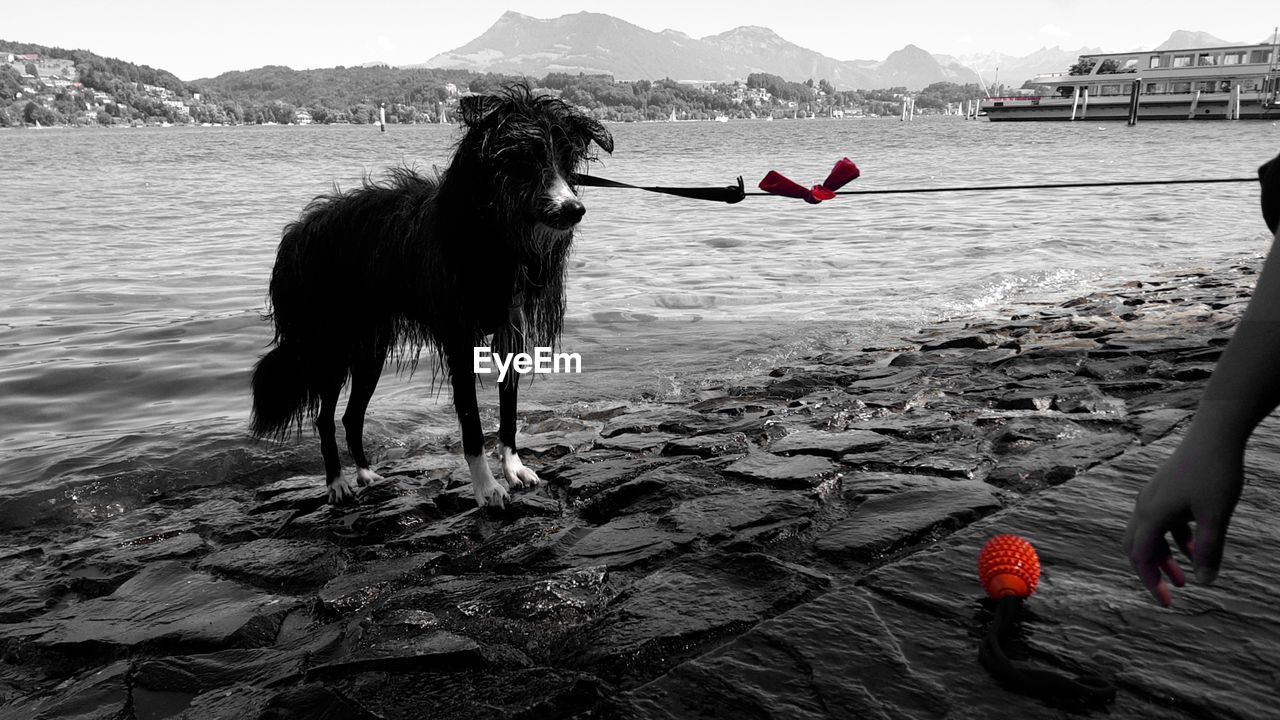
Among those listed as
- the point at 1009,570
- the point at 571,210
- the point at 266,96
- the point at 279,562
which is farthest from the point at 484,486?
the point at 266,96

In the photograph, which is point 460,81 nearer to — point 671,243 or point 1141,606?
point 671,243

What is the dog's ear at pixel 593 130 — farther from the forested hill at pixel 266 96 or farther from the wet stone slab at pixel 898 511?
the forested hill at pixel 266 96

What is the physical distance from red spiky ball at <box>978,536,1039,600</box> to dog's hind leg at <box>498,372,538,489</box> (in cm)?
259

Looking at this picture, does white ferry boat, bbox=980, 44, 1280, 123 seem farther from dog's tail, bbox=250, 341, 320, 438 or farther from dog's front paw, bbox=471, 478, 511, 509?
dog's front paw, bbox=471, 478, 511, 509

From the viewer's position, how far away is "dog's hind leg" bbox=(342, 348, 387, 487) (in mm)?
5102

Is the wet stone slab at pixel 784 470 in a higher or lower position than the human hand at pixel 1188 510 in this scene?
lower

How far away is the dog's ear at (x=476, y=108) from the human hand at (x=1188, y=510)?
323 centimetres

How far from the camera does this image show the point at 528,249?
4199 millimetres

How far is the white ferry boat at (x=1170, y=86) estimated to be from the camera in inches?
3056

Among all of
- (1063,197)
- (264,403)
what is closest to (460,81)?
(1063,197)

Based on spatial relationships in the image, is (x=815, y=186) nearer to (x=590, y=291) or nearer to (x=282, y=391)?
(x=282, y=391)

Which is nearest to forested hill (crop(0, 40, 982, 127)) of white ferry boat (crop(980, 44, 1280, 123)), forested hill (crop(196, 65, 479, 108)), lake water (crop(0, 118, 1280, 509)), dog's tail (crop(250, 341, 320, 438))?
forested hill (crop(196, 65, 479, 108))

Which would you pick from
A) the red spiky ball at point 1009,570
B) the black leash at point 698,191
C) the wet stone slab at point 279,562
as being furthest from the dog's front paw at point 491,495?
the red spiky ball at point 1009,570

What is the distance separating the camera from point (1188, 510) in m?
1.37
